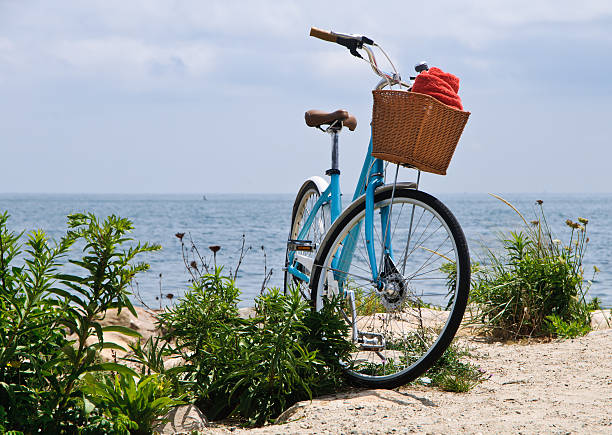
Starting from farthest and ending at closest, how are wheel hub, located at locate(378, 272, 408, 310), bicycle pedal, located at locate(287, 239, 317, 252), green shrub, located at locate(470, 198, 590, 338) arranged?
green shrub, located at locate(470, 198, 590, 338), bicycle pedal, located at locate(287, 239, 317, 252), wheel hub, located at locate(378, 272, 408, 310)

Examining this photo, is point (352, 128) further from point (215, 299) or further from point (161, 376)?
point (161, 376)

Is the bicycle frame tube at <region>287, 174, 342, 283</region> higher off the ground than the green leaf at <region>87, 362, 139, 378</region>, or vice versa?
the bicycle frame tube at <region>287, 174, 342, 283</region>

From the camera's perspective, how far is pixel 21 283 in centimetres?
255

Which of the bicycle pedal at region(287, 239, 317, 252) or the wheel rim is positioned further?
the bicycle pedal at region(287, 239, 317, 252)

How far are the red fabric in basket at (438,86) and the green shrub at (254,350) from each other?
1.29m

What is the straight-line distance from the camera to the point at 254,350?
10.1ft

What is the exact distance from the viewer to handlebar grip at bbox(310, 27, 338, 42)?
3.79 meters

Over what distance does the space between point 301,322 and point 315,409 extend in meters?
0.43

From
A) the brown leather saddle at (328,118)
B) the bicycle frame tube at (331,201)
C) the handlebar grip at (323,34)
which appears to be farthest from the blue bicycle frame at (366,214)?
the handlebar grip at (323,34)

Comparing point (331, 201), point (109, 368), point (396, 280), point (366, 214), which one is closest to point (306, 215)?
point (331, 201)

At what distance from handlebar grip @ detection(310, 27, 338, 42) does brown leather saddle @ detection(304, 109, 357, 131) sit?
686 millimetres

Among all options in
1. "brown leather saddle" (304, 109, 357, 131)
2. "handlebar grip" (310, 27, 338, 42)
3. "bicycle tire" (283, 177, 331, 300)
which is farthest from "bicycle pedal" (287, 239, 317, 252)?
"handlebar grip" (310, 27, 338, 42)

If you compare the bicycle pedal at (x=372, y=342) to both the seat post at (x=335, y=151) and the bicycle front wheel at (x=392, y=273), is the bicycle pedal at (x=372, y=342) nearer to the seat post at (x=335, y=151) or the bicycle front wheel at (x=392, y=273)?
the bicycle front wheel at (x=392, y=273)

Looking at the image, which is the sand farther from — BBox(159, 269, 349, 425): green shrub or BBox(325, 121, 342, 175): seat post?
BBox(325, 121, 342, 175): seat post
